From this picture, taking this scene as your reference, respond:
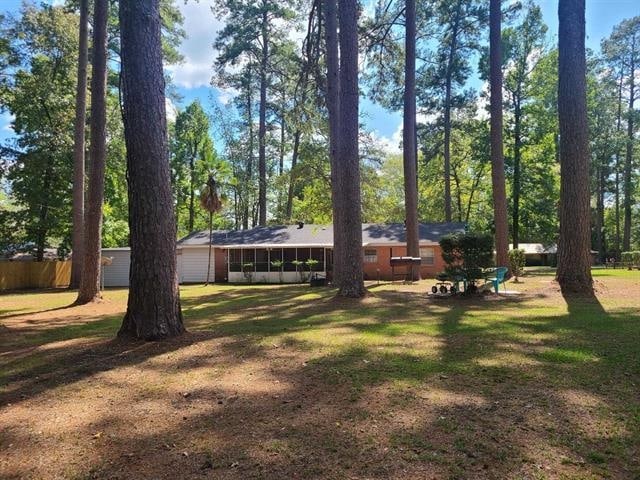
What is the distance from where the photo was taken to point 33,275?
25.1 m

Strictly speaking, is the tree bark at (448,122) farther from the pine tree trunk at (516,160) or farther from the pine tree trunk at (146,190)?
the pine tree trunk at (146,190)

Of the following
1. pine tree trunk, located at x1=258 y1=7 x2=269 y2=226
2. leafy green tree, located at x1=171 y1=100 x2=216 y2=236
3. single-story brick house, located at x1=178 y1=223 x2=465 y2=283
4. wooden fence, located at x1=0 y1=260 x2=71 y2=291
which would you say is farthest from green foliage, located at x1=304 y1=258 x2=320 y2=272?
leafy green tree, located at x1=171 y1=100 x2=216 y2=236

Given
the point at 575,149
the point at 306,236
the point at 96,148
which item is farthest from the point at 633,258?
the point at 96,148

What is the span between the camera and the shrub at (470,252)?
470 inches

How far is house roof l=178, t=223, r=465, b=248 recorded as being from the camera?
1032 inches

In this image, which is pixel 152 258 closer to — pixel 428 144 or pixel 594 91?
pixel 428 144

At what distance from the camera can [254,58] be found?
105 ft

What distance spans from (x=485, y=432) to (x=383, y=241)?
22.8 m

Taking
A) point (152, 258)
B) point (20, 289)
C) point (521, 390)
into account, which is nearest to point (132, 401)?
point (152, 258)

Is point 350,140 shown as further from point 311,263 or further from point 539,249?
point 539,249

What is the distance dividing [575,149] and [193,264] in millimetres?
22177

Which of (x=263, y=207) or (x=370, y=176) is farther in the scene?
(x=263, y=207)

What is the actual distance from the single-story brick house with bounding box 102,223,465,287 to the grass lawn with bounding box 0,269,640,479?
1790 cm

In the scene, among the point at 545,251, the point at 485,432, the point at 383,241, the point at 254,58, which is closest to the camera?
the point at 485,432
